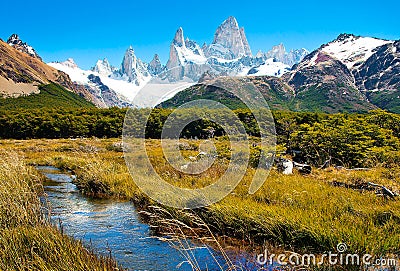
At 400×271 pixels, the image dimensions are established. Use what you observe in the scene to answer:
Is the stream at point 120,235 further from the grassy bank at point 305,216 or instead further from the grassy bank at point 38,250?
the grassy bank at point 305,216

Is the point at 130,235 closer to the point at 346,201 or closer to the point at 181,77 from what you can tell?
the point at 346,201

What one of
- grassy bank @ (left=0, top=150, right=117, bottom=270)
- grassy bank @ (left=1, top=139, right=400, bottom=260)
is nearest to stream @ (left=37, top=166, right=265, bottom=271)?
grassy bank @ (left=0, top=150, right=117, bottom=270)

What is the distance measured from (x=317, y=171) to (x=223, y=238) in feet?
37.1

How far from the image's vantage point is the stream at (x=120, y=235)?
7.76 m

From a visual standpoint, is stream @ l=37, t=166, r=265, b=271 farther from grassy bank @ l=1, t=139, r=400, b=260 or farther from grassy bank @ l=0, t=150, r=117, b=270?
grassy bank @ l=1, t=139, r=400, b=260

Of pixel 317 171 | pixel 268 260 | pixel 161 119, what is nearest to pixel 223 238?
pixel 268 260

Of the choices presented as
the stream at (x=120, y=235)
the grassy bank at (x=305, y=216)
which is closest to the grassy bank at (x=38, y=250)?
the stream at (x=120, y=235)

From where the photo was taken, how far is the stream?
7.76 meters

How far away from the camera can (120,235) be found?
9.69m

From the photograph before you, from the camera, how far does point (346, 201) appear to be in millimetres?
9617

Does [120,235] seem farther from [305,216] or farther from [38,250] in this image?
[305,216]

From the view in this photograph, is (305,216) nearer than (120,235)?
Yes

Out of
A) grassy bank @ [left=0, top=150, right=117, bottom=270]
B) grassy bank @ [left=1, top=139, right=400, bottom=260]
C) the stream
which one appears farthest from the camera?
the stream

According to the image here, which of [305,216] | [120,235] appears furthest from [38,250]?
[305,216]
